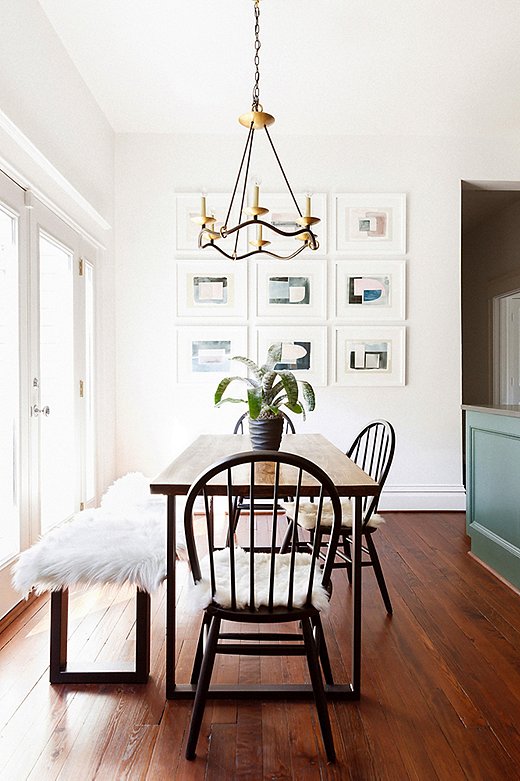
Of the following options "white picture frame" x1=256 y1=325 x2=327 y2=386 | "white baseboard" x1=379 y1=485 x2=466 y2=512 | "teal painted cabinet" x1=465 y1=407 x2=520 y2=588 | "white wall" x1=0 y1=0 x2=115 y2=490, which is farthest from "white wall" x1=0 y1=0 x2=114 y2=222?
"white baseboard" x1=379 y1=485 x2=466 y2=512

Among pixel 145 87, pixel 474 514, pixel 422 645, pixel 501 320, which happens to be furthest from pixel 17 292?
pixel 501 320

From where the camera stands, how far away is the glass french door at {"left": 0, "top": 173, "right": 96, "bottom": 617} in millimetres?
2736

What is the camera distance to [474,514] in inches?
141

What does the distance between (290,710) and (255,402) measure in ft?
3.81

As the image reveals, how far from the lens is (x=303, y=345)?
15.4 feet

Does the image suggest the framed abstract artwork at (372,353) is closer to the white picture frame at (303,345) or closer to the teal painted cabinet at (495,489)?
the white picture frame at (303,345)

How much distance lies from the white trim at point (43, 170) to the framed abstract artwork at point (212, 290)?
923mm

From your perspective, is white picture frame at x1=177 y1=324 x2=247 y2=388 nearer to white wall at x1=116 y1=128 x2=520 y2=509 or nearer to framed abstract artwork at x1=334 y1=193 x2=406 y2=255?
white wall at x1=116 y1=128 x2=520 y2=509

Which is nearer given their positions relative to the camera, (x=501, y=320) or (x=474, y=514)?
(x=474, y=514)

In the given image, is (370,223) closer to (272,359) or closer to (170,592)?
(272,359)

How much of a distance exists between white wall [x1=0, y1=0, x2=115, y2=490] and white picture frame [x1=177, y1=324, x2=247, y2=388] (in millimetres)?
540

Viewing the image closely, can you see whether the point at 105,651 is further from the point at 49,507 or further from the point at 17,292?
the point at 17,292

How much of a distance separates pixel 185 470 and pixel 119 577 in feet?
1.46

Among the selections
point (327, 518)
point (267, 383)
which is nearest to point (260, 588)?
point (327, 518)
